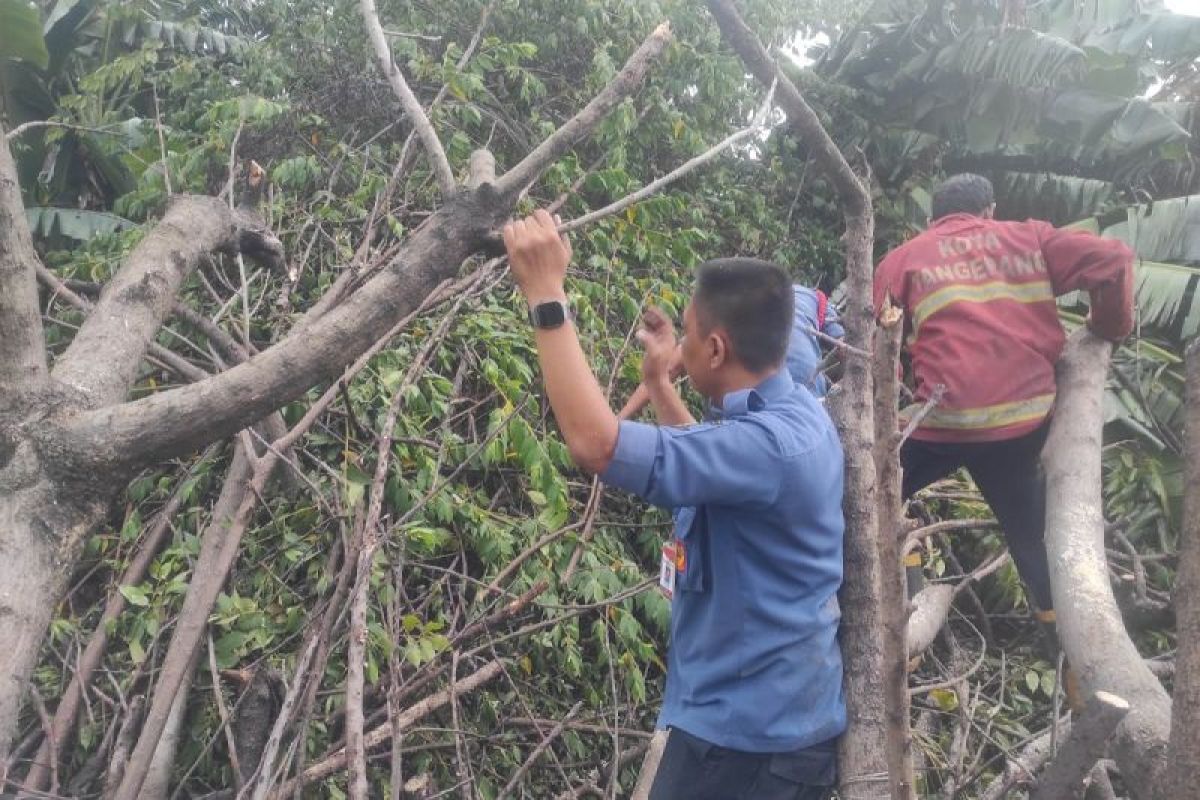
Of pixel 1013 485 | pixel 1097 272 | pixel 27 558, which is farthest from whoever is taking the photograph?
pixel 1013 485

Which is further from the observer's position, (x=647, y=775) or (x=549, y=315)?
(x=549, y=315)

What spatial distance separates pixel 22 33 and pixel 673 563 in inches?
232

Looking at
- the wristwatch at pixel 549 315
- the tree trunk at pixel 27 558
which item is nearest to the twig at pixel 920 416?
the wristwatch at pixel 549 315

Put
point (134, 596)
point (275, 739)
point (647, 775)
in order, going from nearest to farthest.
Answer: point (647, 775) < point (275, 739) < point (134, 596)

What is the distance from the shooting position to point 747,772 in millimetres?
1935

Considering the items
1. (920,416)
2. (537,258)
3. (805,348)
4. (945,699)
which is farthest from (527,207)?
(920,416)

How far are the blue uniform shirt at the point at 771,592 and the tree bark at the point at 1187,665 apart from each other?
87 centimetres

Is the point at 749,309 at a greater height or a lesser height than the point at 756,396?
greater

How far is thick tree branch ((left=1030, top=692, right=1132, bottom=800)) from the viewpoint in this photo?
823mm

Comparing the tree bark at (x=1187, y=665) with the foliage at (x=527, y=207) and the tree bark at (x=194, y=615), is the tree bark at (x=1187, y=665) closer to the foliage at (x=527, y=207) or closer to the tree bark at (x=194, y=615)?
the foliage at (x=527, y=207)

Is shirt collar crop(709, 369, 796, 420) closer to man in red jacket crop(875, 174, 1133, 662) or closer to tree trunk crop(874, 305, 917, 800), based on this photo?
tree trunk crop(874, 305, 917, 800)

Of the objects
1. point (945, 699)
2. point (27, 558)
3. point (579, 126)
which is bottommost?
point (945, 699)

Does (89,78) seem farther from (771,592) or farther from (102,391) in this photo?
(771,592)

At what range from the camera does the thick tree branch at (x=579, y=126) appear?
1.82 m
